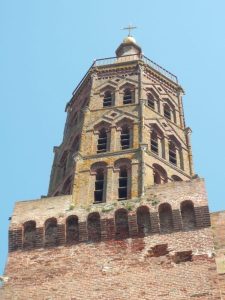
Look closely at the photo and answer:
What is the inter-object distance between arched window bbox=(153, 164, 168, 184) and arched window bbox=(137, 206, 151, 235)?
325cm

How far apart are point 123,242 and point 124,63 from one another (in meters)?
13.9

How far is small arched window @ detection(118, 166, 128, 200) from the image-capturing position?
23.6 metres

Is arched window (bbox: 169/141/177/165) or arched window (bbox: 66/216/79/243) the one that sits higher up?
arched window (bbox: 169/141/177/165)

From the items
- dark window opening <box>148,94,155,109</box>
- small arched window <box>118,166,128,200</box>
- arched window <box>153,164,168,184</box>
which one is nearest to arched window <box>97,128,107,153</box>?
small arched window <box>118,166,128,200</box>

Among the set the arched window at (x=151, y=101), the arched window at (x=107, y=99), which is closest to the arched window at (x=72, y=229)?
the arched window at (x=107, y=99)

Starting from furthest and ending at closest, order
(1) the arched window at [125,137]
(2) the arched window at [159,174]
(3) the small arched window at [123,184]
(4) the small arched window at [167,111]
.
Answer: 1. (4) the small arched window at [167,111]
2. (1) the arched window at [125,137]
3. (2) the arched window at [159,174]
4. (3) the small arched window at [123,184]

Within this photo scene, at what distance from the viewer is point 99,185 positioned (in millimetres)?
24359

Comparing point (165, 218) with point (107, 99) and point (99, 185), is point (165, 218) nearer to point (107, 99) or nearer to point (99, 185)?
point (99, 185)

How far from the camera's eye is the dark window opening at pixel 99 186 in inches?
934

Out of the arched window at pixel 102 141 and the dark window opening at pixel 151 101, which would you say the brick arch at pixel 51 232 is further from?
the dark window opening at pixel 151 101

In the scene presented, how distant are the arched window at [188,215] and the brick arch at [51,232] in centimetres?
404

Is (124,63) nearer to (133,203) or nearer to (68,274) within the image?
(133,203)

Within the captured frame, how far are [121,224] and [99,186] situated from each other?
10.2 feet

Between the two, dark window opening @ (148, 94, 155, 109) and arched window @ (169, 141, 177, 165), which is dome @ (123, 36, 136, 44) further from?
arched window @ (169, 141, 177, 165)
